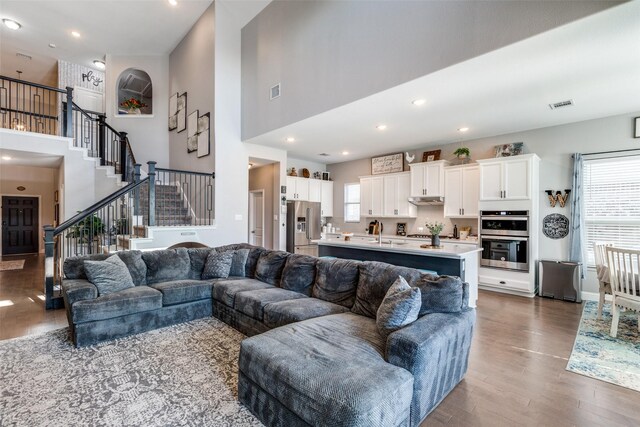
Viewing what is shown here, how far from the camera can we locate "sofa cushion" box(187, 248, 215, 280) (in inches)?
169

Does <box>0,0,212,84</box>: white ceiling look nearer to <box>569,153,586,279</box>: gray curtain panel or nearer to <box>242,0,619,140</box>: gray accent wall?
<box>242,0,619,140</box>: gray accent wall

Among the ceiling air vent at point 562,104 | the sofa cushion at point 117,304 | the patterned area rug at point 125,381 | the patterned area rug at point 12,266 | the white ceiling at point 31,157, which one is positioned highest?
the ceiling air vent at point 562,104

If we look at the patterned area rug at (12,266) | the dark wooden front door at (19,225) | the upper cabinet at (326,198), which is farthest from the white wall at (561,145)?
the dark wooden front door at (19,225)

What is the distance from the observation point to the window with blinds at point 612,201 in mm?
4676

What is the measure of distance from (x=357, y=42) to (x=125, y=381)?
4.58m

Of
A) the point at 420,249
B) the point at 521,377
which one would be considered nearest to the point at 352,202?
the point at 420,249

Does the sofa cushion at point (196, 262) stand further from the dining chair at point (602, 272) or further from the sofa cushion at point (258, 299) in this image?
the dining chair at point (602, 272)

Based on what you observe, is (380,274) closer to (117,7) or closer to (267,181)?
(267,181)

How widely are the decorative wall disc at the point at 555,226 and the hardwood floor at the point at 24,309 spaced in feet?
24.3

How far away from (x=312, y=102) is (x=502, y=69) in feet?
8.55

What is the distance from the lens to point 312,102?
4.78 metres

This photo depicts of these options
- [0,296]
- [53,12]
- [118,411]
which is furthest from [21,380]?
[53,12]

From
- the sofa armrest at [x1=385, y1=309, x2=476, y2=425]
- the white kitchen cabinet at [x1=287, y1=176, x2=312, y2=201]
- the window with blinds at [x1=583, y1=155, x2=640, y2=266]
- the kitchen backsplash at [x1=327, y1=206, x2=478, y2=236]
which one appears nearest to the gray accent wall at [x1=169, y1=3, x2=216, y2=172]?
the white kitchen cabinet at [x1=287, y1=176, x2=312, y2=201]

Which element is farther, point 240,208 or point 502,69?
point 240,208
